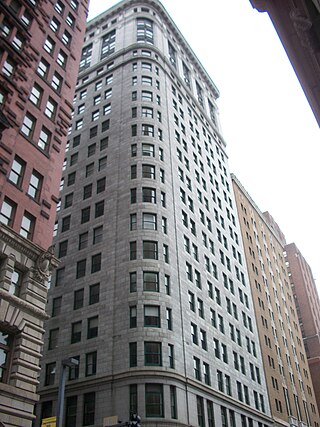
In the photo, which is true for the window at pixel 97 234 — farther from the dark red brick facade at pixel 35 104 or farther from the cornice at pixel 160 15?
the cornice at pixel 160 15

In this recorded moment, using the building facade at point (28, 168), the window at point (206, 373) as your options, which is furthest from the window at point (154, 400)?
the building facade at point (28, 168)

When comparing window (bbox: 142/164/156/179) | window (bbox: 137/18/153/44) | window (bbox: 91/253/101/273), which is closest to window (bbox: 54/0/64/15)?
window (bbox: 142/164/156/179)

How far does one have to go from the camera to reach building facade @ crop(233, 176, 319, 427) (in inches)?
2581

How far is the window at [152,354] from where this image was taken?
3891cm

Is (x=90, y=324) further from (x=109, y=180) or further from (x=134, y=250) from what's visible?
(x=109, y=180)

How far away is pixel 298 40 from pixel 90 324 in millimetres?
34026

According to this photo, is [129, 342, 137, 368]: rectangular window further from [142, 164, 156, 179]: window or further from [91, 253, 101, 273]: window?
[142, 164, 156, 179]: window

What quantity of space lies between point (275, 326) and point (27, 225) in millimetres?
57057

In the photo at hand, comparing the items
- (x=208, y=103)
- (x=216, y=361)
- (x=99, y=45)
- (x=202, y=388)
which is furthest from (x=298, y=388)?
(x=99, y=45)

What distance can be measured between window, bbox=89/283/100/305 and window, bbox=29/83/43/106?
19538mm

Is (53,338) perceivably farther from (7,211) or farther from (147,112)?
(147,112)

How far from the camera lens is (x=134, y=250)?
45.4 meters

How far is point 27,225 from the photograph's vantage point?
2947cm

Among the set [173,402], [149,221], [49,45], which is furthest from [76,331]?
[49,45]
